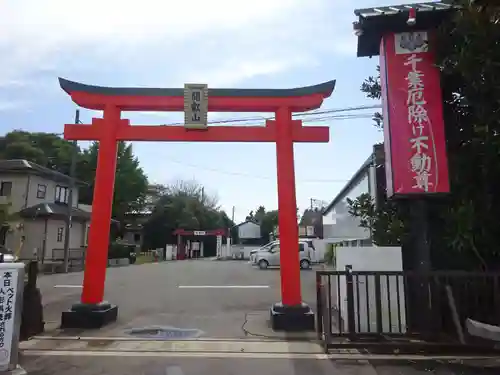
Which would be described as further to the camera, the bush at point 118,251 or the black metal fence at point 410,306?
the bush at point 118,251

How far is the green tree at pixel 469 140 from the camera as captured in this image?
645cm

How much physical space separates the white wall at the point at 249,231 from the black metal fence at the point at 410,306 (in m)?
48.7

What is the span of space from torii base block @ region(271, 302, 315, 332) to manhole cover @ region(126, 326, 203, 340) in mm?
1480

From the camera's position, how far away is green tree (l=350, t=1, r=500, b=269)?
21.2 ft

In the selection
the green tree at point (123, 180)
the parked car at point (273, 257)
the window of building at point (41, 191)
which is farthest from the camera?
the green tree at point (123, 180)

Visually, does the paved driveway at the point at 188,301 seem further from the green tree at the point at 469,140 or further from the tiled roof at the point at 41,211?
the tiled roof at the point at 41,211

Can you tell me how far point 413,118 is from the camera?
24.3 ft

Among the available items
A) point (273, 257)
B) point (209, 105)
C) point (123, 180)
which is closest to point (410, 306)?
point (209, 105)

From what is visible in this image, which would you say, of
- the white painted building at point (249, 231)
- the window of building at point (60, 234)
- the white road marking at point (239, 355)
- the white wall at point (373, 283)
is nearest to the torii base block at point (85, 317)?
the white road marking at point (239, 355)

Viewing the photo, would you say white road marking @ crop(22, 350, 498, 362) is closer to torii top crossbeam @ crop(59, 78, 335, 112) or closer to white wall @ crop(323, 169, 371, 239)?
torii top crossbeam @ crop(59, 78, 335, 112)

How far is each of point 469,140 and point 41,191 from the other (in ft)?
88.1

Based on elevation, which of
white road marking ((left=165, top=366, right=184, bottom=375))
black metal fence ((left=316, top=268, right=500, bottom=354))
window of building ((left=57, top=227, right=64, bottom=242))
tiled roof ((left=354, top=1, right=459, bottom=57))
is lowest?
white road marking ((left=165, top=366, right=184, bottom=375))

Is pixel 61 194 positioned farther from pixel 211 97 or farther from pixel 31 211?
pixel 211 97

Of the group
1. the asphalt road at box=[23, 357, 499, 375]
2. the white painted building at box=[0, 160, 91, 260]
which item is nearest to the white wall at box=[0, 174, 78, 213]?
the white painted building at box=[0, 160, 91, 260]
